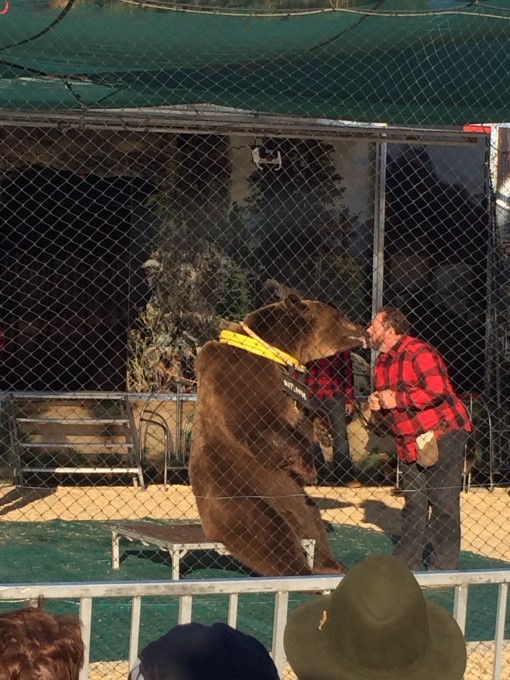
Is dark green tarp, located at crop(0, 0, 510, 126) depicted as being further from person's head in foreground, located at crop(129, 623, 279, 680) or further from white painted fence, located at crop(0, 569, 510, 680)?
person's head in foreground, located at crop(129, 623, 279, 680)

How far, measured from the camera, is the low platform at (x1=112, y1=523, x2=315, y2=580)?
7137mm

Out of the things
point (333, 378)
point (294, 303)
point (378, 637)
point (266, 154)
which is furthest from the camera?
point (266, 154)

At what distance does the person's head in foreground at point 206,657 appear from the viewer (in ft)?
7.05

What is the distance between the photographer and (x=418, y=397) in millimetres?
7609

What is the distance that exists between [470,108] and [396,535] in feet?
10.3

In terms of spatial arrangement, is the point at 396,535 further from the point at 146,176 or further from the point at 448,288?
the point at 146,176

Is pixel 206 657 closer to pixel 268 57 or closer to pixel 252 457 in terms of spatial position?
pixel 252 457

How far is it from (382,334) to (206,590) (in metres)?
3.72

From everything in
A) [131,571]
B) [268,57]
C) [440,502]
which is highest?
[268,57]

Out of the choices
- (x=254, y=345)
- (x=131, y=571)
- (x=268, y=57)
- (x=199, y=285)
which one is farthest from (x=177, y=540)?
(x=199, y=285)

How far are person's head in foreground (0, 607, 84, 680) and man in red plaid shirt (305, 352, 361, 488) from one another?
7828 millimetres

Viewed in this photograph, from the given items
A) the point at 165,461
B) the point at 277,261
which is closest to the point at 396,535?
the point at 165,461

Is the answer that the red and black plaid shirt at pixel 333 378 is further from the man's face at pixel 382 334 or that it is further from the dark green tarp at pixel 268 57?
the man's face at pixel 382 334

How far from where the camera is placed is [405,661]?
246cm
